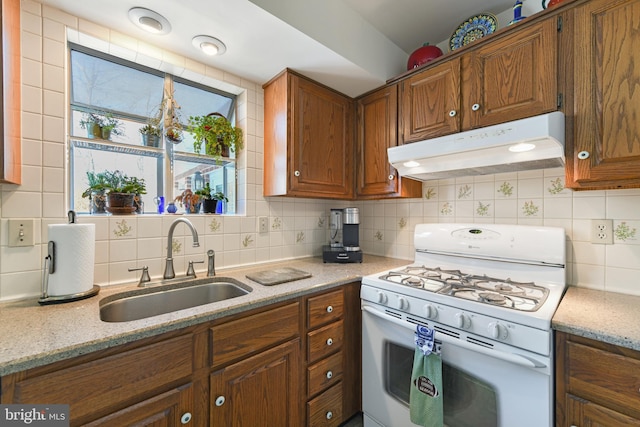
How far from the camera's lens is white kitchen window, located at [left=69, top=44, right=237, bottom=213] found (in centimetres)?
138

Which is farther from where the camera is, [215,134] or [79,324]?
[215,134]

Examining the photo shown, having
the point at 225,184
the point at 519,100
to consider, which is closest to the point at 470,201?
the point at 519,100

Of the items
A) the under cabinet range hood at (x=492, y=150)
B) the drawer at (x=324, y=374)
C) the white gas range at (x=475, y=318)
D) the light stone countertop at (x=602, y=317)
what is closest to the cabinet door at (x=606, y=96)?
the under cabinet range hood at (x=492, y=150)

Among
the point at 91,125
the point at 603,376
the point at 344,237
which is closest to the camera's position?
the point at 603,376

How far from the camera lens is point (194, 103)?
1.76 meters

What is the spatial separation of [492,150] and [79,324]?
1.81 metres

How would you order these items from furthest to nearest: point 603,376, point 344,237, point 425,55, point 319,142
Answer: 1. point 344,237
2. point 319,142
3. point 425,55
4. point 603,376

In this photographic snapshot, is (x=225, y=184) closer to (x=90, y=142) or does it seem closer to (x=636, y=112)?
(x=90, y=142)

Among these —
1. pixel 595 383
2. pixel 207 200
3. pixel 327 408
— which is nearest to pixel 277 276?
pixel 207 200

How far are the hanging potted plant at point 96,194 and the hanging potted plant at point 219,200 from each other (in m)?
0.53

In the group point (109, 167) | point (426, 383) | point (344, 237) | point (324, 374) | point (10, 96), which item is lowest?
point (324, 374)

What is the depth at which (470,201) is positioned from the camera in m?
1.72

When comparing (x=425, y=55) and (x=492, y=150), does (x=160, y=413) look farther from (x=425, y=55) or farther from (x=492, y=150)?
(x=425, y=55)

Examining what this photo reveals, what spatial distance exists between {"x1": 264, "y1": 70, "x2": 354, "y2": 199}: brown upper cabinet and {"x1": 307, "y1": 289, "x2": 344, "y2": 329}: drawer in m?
0.68
